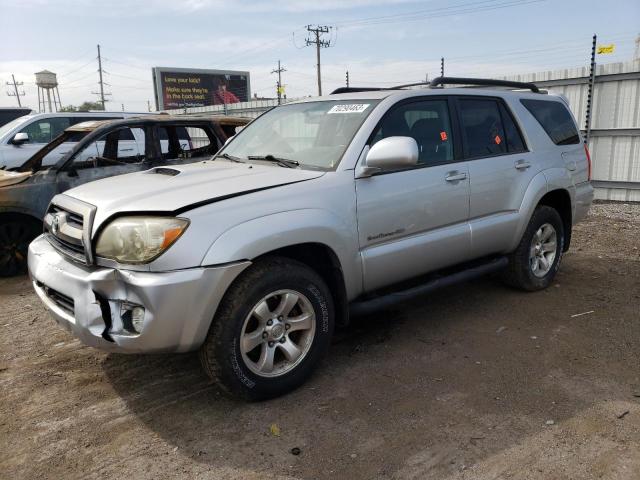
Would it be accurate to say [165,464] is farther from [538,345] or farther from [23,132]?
[23,132]

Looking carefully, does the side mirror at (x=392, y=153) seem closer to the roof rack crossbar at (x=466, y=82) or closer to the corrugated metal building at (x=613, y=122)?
the roof rack crossbar at (x=466, y=82)

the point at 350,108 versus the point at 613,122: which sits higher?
the point at 350,108

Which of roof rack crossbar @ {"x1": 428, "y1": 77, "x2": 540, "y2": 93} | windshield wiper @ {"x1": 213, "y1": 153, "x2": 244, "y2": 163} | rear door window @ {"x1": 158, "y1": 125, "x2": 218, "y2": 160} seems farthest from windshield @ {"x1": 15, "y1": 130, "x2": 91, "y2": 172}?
roof rack crossbar @ {"x1": 428, "y1": 77, "x2": 540, "y2": 93}

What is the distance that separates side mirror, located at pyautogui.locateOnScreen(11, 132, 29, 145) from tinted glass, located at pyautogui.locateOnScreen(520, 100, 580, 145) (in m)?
7.93

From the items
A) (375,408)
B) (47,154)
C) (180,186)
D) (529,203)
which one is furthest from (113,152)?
(375,408)

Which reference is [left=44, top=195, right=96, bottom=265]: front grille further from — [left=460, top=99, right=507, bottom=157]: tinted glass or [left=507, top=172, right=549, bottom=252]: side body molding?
[left=507, top=172, right=549, bottom=252]: side body molding

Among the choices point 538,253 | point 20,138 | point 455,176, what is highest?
point 20,138

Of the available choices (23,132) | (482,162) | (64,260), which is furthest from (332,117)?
(23,132)

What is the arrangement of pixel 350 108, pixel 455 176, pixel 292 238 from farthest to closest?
pixel 455 176, pixel 350 108, pixel 292 238

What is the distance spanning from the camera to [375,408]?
305cm

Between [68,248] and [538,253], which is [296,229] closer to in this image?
[68,248]

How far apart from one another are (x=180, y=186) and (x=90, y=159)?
3733 millimetres

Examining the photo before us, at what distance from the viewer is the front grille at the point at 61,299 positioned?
295cm

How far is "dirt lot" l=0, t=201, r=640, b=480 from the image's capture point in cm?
258
